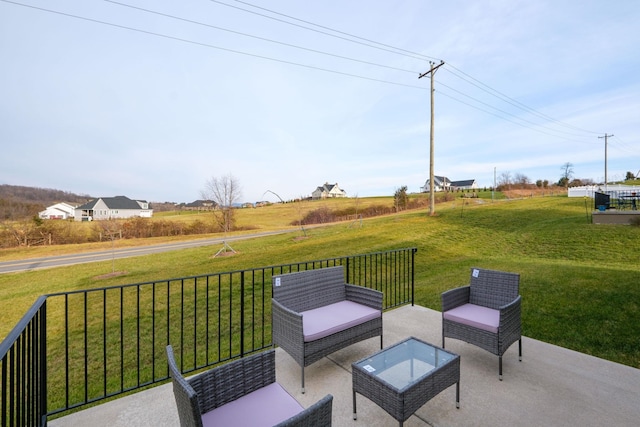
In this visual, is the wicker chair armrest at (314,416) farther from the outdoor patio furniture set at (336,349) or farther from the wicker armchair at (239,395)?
the wicker armchair at (239,395)

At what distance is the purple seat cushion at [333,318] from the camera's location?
104 inches

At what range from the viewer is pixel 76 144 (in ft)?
58.7

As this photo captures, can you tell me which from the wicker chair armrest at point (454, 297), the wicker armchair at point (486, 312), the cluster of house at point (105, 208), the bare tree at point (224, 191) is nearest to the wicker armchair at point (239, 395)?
the wicker armchair at point (486, 312)

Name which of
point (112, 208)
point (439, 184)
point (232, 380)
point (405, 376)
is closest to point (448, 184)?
point (439, 184)

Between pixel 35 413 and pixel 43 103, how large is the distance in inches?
641

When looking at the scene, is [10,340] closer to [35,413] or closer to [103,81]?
[35,413]

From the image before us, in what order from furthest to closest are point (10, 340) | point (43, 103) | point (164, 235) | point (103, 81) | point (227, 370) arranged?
point (164, 235)
point (43, 103)
point (103, 81)
point (227, 370)
point (10, 340)

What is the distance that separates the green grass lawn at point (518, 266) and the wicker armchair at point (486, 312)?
3.57ft

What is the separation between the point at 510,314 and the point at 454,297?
63 cm

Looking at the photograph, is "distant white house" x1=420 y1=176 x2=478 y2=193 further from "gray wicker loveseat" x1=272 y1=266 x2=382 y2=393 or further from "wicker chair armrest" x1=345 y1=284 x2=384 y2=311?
"gray wicker loveseat" x1=272 y1=266 x2=382 y2=393

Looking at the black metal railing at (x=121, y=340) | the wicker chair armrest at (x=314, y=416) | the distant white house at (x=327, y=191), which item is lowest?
the black metal railing at (x=121, y=340)

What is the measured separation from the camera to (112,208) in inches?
1937

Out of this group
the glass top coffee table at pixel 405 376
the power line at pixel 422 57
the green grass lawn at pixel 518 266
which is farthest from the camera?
the power line at pixel 422 57

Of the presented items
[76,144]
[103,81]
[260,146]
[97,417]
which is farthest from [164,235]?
[97,417]
